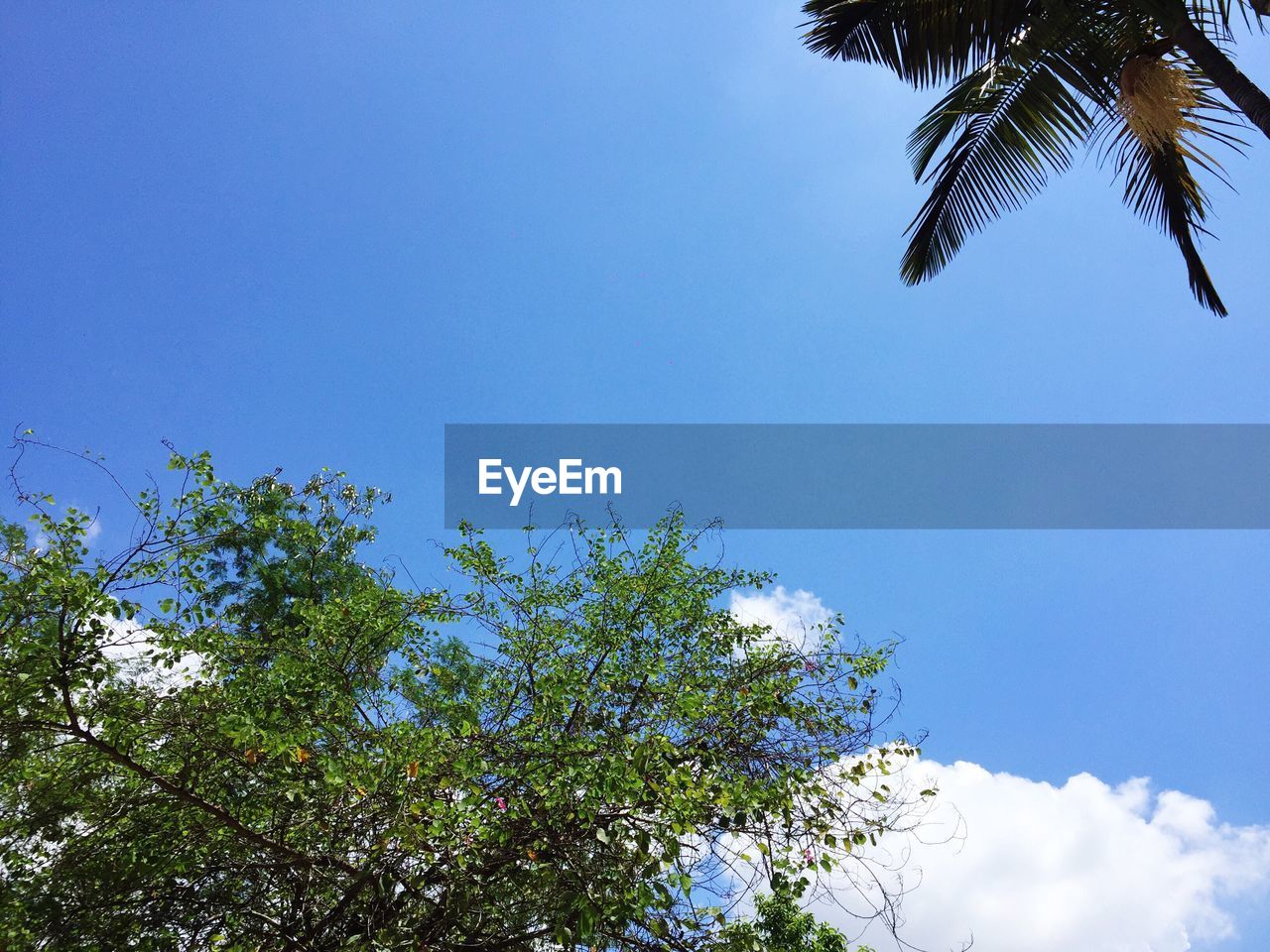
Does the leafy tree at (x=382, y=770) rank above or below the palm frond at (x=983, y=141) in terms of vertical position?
below

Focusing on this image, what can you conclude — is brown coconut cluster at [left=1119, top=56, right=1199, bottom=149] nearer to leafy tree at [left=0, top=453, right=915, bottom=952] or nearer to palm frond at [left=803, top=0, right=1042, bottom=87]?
palm frond at [left=803, top=0, right=1042, bottom=87]

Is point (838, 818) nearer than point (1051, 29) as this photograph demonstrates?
Yes

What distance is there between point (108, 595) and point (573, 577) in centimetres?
317

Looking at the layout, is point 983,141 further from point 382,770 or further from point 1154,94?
point 382,770

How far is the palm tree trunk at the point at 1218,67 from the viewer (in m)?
5.21

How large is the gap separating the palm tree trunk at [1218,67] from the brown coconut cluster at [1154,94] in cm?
50

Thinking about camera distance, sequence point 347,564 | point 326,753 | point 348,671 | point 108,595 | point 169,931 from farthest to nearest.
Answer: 1. point 347,564
2. point 348,671
3. point 169,931
4. point 326,753
5. point 108,595

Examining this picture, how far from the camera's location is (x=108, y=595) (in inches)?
176

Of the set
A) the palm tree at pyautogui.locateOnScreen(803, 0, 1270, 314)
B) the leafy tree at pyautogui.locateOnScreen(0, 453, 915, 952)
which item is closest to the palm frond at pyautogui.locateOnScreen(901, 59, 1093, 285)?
the palm tree at pyautogui.locateOnScreen(803, 0, 1270, 314)

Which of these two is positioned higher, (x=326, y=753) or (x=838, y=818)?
(x=326, y=753)

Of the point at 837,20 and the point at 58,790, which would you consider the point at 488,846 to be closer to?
the point at 58,790

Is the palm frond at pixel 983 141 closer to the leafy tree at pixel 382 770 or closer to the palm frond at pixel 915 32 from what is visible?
the palm frond at pixel 915 32

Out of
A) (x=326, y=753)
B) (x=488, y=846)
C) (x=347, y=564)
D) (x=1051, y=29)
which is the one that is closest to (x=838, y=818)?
(x=488, y=846)

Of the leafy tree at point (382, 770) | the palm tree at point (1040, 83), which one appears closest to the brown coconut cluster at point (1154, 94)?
the palm tree at point (1040, 83)
